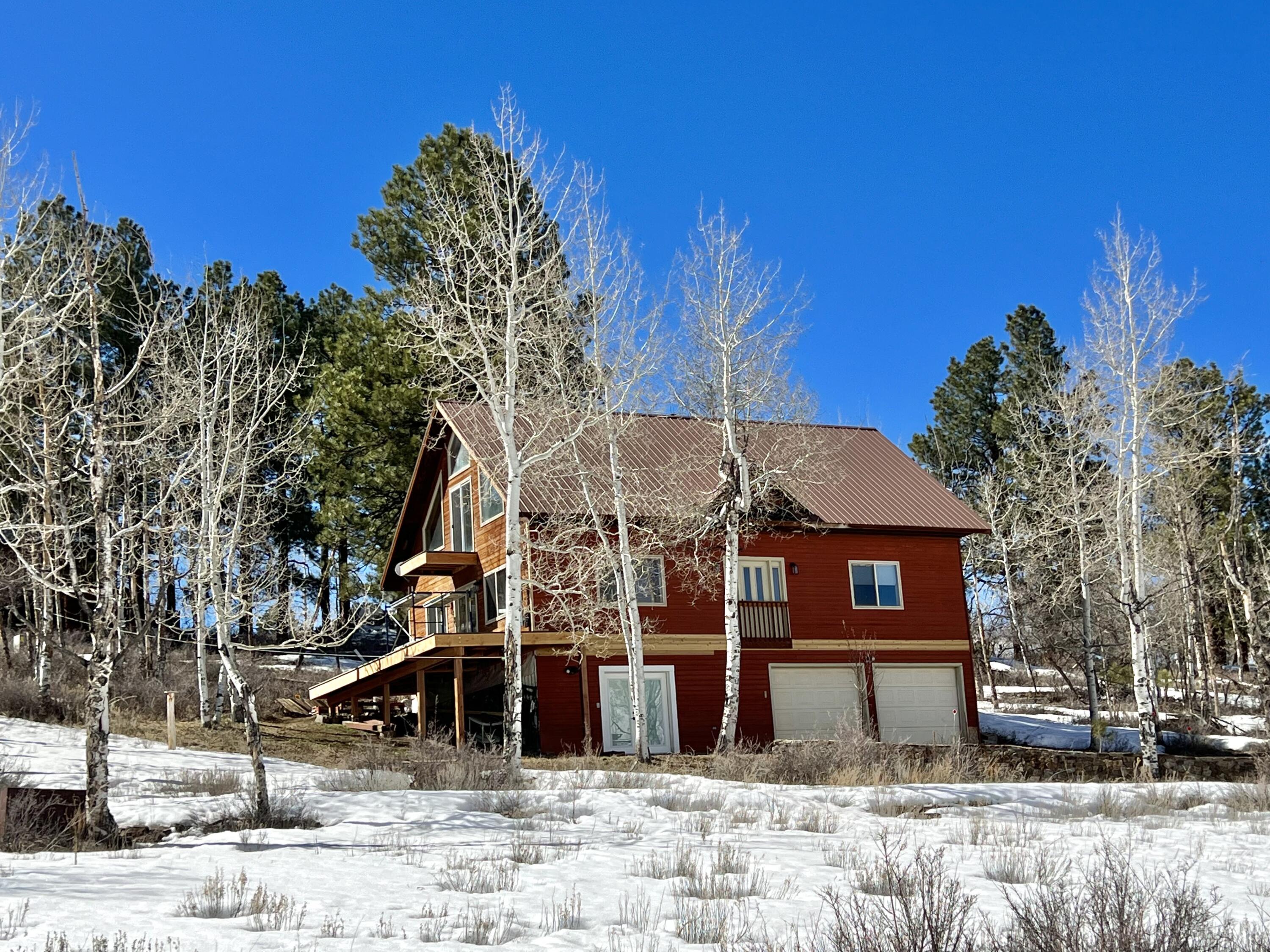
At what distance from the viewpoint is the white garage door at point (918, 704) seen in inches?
1161

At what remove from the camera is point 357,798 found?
46.6 ft

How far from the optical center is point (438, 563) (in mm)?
28609

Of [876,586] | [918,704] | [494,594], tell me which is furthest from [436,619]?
[918,704]

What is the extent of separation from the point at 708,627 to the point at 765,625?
1.52 m

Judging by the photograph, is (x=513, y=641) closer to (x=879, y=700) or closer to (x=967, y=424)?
(x=879, y=700)

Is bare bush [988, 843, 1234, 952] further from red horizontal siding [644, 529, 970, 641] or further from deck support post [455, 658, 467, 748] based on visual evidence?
red horizontal siding [644, 529, 970, 641]

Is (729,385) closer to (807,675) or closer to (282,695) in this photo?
(807,675)

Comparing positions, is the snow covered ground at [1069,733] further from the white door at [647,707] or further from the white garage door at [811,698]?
the white door at [647,707]

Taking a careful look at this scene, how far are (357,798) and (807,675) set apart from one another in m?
16.8

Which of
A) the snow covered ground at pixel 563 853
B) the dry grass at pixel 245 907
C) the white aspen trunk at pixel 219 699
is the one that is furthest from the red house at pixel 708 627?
the dry grass at pixel 245 907

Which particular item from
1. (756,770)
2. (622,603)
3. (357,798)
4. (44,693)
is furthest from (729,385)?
(44,693)

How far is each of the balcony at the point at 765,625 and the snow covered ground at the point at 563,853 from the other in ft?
35.0

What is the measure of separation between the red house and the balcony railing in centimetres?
5

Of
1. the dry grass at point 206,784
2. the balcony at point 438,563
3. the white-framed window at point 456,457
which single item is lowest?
the dry grass at point 206,784
